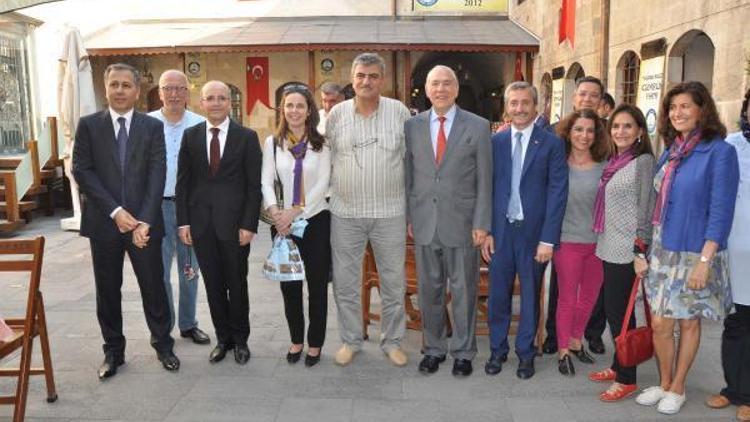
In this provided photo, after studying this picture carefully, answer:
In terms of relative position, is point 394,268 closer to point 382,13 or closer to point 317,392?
point 317,392

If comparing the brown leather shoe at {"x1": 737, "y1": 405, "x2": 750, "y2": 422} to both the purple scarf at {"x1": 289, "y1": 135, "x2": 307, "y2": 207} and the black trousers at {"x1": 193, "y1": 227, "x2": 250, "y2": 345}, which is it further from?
the black trousers at {"x1": 193, "y1": 227, "x2": 250, "y2": 345}

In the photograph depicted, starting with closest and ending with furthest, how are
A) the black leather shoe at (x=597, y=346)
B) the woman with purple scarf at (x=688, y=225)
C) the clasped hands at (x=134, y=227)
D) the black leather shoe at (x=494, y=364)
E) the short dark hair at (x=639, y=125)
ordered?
1. the woman with purple scarf at (x=688, y=225)
2. the short dark hair at (x=639, y=125)
3. the clasped hands at (x=134, y=227)
4. the black leather shoe at (x=494, y=364)
5. the black leather shoe at (x=597, y=346)

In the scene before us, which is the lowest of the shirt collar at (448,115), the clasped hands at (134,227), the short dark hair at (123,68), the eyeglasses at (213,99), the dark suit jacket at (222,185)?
the clasped hands at (134,227)

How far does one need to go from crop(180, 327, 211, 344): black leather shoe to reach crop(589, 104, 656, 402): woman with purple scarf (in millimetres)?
2656

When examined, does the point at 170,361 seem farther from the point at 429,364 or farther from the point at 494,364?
the point at 494,364

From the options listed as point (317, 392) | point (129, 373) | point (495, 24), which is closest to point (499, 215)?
point (317, 392)

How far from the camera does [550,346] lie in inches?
166

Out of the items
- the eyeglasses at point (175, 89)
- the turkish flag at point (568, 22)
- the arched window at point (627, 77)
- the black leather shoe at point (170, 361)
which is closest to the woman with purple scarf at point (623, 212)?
the black leather shoe at point (170, 361)

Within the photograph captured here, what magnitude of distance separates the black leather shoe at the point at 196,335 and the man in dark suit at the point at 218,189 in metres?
0.63

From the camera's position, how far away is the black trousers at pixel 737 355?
3264 mm

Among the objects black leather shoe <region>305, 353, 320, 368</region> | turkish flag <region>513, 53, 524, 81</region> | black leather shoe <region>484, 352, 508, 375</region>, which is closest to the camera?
black leather shoe <region>484, 352, 508, 375</region>

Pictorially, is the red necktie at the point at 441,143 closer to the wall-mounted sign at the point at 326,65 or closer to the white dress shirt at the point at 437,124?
the white dress shirt at the point at 437,124

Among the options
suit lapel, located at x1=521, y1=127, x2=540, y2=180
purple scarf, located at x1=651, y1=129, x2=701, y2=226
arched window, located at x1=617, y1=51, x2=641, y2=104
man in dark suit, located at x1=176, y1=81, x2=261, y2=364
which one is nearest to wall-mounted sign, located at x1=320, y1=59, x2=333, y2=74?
arched window, located at x1=617, y1=51, x2=641, y2=104

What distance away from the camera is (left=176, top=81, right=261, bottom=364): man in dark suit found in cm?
376
